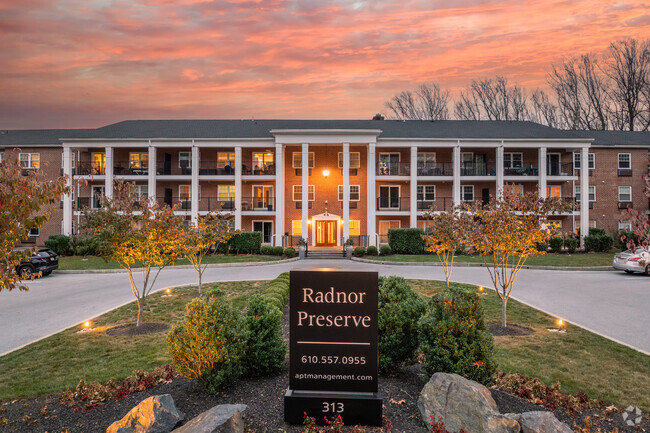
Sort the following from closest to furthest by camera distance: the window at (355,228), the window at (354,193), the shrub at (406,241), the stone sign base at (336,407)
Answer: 1. the stone sign base at (336,407)
2. the shrub at (406,241)
3. the window at (355,228)
4. the window at (354,193)

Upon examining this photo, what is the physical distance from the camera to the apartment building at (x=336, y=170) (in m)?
33.3

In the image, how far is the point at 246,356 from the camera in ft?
18.3

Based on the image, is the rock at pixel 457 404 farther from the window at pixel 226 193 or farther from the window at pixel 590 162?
the window at pixel 590 162

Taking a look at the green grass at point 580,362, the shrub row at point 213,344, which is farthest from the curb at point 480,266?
the shrub row at point 213,344

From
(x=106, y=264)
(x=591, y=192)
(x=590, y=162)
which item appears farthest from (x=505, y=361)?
(x=590, y=162)

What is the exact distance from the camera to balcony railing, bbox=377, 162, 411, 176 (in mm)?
34906

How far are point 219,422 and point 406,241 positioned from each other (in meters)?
26.4

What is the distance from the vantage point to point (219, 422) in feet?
13.3

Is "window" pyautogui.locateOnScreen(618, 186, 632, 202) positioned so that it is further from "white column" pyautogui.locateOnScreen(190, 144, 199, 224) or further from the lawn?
"white column" pyautogui.locateOnScreen(190, 144, 199, 224)

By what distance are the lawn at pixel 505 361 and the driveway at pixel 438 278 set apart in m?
0.82

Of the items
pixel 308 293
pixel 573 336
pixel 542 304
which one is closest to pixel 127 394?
pixel 308 293

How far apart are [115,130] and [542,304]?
123 ft

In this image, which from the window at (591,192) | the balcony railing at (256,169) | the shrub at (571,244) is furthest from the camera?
the window at (591,192)

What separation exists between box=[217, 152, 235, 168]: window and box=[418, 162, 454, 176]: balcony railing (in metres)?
17.6
